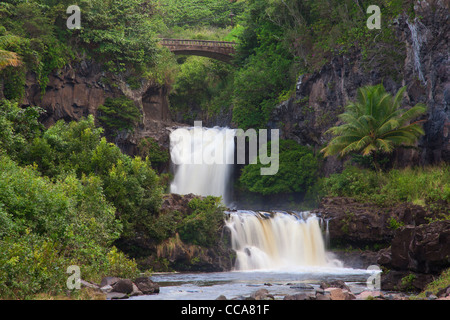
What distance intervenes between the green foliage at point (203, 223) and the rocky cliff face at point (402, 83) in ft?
41.3

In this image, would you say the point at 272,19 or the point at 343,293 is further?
the point at 272,19

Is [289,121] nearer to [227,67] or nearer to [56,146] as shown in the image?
[227,67]

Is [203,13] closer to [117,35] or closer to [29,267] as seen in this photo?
[117,35]

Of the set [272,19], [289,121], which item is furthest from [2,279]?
[272,19]

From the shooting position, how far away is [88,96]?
39750 millimetres

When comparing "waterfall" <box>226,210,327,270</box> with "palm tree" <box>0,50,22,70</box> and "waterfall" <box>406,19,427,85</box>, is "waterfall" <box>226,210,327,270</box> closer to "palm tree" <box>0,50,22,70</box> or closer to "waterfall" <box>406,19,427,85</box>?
"waterfall" <box>406,19,427,85</box>

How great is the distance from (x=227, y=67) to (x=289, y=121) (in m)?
16.0

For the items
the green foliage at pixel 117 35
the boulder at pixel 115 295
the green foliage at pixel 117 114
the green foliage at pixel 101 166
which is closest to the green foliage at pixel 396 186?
the green foliage at pixel 101 166

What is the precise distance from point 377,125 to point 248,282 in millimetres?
15223

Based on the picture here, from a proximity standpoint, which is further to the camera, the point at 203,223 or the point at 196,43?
the point at 196,43

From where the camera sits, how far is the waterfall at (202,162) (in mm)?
41562

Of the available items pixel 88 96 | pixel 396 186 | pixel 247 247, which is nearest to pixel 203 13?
pixel 88 96

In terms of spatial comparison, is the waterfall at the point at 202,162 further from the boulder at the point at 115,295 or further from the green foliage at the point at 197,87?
the boulder at the point at 115,295
